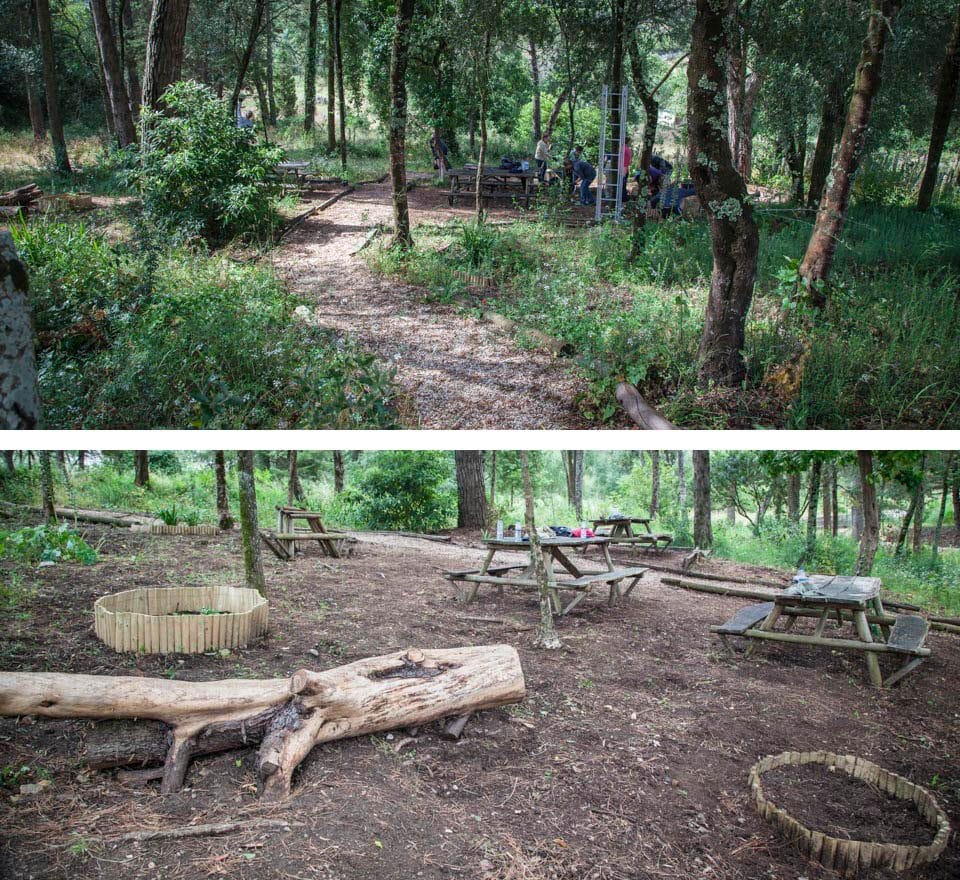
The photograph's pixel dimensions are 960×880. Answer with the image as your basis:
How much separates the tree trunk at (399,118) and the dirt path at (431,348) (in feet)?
1.68

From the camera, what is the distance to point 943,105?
4.75 metres

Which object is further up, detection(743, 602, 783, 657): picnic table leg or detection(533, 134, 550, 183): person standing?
detection(533, 134, 550, 183): person standing

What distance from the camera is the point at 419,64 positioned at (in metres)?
10.6

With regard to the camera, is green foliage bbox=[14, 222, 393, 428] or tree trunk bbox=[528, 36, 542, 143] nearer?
green foliage bbox=[14, 222, 393, 428]

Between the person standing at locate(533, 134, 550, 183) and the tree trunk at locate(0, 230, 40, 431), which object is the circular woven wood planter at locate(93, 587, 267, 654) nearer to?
the tree trunk at locate(0, 230, 40, 431)

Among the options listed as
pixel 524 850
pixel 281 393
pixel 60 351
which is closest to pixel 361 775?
pixel 524 850

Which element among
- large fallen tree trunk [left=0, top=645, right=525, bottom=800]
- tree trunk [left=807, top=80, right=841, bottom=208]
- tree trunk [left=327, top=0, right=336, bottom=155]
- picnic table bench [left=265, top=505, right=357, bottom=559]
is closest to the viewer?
large fallen tree trunk [left=0, top=645, right=525, bottom=800]

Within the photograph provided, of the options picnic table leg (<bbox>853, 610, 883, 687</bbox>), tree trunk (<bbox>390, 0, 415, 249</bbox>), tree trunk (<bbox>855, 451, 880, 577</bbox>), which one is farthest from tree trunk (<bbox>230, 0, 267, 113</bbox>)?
picnic table leg (<bbox>853, 610, 883, 687</bbox>)

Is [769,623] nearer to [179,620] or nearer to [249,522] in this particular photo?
[249,522]

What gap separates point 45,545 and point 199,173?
3381 mm

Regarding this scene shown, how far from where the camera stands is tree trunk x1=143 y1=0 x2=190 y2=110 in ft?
19.3

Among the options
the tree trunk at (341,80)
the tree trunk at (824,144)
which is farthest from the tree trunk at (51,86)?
the tree trunk at (341,80)

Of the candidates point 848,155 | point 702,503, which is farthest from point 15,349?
point 702,503

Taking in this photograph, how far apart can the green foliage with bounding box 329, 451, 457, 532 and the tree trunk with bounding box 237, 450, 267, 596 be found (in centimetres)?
450
